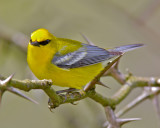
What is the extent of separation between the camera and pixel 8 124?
5293mm

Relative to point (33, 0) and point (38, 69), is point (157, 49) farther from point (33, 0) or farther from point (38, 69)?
point (33, 0)

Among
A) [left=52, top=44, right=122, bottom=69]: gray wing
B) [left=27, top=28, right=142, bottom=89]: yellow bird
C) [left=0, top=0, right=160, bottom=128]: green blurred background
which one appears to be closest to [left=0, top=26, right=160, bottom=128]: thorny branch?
[left=0, top=0, right=160, bottom=128]: green blurred background

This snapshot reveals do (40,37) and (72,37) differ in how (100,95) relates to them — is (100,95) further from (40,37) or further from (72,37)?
(72,37)

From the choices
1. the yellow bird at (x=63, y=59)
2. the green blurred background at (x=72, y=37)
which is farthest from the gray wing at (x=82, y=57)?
the green blurred background at (x=72, y=37)

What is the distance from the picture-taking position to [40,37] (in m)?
3.30

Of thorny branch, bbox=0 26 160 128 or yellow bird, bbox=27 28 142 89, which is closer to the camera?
thorny branch, bbox=0 26 160 128

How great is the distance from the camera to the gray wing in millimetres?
3408

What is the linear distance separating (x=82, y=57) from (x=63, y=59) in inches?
13.3

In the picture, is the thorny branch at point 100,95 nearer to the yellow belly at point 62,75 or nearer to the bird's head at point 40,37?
the yellow belly at point 62,75

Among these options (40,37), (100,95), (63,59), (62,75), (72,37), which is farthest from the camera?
(72,37)

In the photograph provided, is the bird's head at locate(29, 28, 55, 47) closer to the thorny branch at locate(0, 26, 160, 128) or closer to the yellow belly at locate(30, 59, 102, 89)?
the yellow belly at locate(30, 59, 102, 89)

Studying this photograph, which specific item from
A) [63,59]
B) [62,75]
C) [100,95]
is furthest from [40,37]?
[100,95]

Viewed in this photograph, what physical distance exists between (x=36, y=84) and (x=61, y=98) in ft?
1.73

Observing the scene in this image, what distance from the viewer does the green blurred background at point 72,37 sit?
3.18 meters
